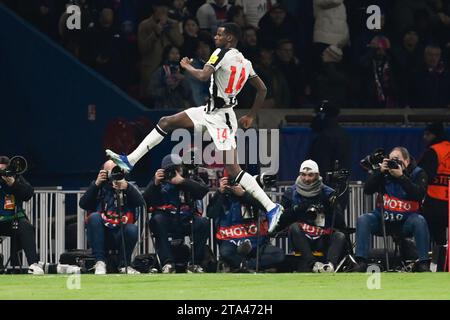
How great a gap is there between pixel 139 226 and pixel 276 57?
4.69 m

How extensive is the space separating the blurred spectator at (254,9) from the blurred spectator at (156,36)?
1399 millimetres

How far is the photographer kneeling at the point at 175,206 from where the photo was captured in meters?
22.3

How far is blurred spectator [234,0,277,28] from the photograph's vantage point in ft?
90.9

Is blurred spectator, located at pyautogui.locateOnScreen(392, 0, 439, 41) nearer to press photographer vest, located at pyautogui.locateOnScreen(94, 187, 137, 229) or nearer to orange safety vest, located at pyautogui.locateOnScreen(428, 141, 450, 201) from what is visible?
orange safety vest, located at pyautogui.locateOnScreen(428, 141, 450, 201)

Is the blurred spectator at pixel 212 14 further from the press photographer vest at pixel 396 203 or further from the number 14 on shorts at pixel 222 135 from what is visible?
the number 14 on shorts at pixel 222 135

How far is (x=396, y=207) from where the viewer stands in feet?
72.6

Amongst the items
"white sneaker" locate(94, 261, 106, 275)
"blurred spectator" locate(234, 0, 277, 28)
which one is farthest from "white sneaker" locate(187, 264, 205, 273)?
"blurred spectator" locate(234, 0, 277, 28)

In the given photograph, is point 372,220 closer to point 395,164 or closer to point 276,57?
point 395,164

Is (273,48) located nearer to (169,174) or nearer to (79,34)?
(79,34)

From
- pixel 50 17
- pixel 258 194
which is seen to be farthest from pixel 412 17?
pixel 258 194

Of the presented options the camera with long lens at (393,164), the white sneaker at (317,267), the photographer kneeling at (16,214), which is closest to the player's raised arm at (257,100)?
the camera with long lens at (393,164)

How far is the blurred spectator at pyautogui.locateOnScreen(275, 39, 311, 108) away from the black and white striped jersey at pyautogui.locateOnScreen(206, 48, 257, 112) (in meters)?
6.22

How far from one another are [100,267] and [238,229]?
1.70 metres

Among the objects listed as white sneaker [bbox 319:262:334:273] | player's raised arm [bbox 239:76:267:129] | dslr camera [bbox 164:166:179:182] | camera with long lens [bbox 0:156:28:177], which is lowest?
white sneaker [bbox 319:262:334:273]
